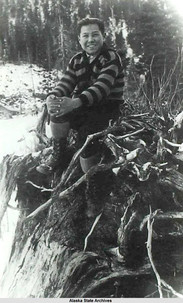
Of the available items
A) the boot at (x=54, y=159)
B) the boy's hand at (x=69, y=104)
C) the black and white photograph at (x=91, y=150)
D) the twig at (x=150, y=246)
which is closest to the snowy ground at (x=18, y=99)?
the black and white photograph at (x=91, y=150)

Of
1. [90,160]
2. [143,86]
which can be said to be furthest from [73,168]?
[143,86]

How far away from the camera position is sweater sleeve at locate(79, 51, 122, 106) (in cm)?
115

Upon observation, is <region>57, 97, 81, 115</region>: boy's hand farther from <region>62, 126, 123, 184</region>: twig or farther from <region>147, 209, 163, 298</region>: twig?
<region>147, 209, 163, 298</region>: twig

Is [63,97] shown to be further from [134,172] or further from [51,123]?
[134,172]

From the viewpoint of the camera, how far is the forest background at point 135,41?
134 cm

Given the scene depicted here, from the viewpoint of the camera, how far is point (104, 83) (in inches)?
45.7

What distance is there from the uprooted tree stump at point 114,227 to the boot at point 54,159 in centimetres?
3

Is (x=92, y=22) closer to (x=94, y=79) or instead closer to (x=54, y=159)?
(x=94, y=79)

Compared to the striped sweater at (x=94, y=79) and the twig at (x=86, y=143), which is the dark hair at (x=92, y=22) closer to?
the striped sweater at (x=94, y=79)

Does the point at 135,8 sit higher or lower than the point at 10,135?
higher

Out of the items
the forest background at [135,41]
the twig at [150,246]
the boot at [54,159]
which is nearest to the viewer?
the twig at [150,246]

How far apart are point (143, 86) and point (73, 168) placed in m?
0.41

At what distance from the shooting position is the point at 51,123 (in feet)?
4.00

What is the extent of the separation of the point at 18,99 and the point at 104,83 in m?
0.40
